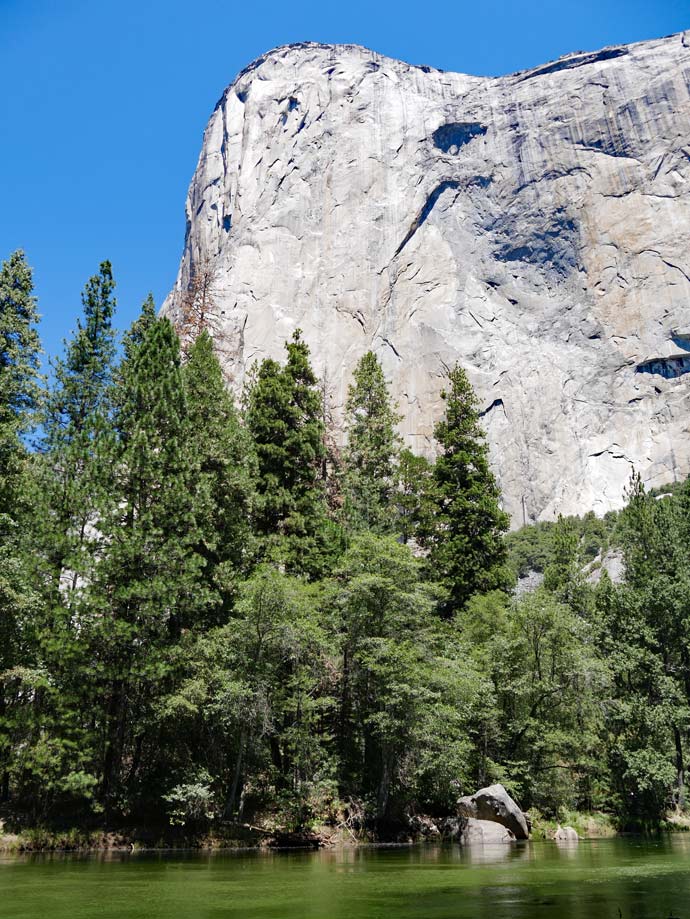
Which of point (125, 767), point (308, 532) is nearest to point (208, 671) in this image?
point (125, 767)

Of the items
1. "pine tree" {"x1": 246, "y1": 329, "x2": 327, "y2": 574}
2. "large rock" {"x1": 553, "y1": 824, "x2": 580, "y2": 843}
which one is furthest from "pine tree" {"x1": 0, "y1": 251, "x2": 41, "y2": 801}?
"large rock" {"x1": 553, "y1": 824, "x2": 580, "y2": 843}

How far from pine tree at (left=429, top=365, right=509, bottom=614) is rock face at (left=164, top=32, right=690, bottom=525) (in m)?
61.7

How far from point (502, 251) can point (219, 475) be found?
347 feet

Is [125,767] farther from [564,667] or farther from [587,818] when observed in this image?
[587,818]

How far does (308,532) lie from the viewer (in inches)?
1455

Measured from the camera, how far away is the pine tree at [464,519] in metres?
41.7

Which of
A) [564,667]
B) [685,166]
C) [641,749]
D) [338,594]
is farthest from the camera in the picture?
[685,166]

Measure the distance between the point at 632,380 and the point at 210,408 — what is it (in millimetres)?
93452

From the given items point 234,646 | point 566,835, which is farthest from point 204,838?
point 566,835

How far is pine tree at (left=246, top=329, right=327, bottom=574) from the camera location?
3562 centimetres

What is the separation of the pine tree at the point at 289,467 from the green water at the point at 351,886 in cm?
1488

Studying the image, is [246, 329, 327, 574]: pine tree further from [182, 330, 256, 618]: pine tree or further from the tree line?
[182, 330, 256, 618]: pine tree

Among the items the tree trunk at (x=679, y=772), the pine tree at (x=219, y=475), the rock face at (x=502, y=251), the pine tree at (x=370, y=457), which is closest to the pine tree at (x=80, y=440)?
the pine tree at (x=219, y=475)

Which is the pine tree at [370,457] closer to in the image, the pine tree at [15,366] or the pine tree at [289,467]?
the pine tree at [289,467]
